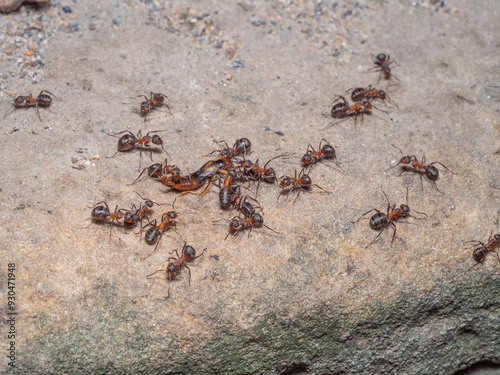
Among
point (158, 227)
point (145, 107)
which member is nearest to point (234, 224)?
point (158, 227)

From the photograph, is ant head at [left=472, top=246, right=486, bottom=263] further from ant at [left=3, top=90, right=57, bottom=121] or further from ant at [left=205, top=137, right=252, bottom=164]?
ant at [left=3, top=90, right=57, bottom=121]

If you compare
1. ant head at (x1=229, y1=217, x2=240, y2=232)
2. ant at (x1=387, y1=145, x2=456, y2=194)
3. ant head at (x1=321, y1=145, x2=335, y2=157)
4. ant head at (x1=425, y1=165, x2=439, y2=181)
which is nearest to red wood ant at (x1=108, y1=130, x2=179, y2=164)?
ant head at (x1=229, y1=217, x2=240, y2=232)

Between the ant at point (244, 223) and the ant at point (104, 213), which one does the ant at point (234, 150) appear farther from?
the ant at point (104, 213)

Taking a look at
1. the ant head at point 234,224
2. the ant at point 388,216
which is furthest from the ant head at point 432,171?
the ant head at point 234,224

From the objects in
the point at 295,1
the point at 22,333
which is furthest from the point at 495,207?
the point at 22,333

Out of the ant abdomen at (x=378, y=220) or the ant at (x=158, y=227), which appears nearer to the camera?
the ant at (x=158, y=227)

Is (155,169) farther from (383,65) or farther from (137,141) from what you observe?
(383,65)

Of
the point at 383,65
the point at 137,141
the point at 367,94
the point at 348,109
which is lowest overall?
the point at 137,141
